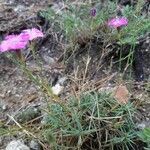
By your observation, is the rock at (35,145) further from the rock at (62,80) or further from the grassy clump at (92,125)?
the rock at (62,80)

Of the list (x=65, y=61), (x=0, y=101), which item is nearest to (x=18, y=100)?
(x=0, y=101)

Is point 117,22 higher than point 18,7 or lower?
higher

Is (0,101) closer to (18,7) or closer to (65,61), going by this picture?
(65,61)

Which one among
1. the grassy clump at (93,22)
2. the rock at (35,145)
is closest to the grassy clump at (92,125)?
the rock at (35,145)

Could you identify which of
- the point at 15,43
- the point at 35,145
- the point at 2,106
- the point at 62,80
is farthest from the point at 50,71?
the point at 15,43

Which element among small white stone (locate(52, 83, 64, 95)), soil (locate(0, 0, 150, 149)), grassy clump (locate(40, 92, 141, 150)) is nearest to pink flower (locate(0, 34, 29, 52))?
grassy clump (locate(40, 92, 141, 150))
